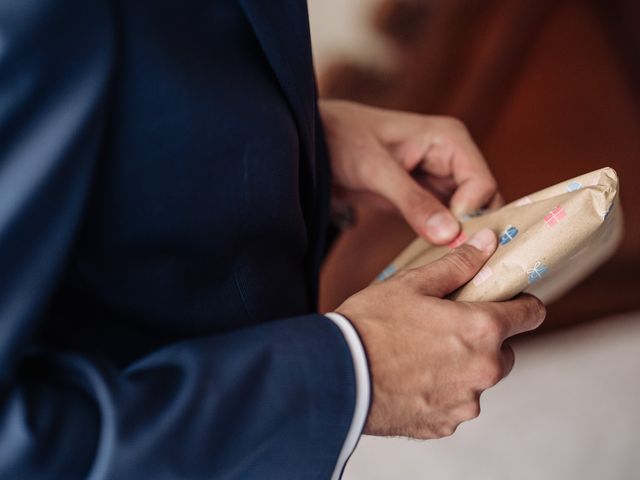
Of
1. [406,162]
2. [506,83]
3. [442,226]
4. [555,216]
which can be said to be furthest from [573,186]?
[506,83]

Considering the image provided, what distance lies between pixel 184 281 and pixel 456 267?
0.61 feet

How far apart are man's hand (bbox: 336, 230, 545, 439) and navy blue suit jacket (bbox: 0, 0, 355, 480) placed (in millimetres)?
31

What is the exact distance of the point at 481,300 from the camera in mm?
499

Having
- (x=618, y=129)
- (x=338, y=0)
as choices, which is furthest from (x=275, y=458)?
(x=618, y=129)

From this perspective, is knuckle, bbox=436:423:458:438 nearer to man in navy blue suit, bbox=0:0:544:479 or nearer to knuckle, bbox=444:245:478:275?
man in navy blue suit, bbox=0:0:544:479

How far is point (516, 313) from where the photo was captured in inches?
19.5

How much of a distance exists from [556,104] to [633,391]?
19.5 inches

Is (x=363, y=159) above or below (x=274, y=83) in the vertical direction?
below

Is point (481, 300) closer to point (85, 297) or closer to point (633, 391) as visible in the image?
point (85, 297)

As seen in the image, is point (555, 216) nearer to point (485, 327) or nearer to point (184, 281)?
point (485, 327)

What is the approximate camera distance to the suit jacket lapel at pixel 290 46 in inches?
18.3

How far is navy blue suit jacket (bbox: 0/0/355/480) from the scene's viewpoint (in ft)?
1.14

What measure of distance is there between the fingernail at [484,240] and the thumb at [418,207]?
7 centimetres

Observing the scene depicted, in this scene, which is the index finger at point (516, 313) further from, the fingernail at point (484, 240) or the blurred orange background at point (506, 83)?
the blurred orange background at point (506, 83)
